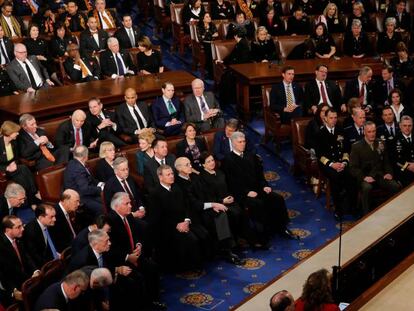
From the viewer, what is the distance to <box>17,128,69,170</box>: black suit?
297 inches

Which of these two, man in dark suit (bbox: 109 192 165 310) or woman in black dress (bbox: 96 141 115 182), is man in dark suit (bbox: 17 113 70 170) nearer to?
woman in black dress (bbox: 96 141 115 182)

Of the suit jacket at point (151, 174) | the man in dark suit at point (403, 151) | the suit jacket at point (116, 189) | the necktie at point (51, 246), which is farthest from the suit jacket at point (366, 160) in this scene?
the necktie at point (51, 246)

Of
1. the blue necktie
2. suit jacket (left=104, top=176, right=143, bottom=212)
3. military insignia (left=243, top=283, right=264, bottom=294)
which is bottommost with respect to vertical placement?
military insignia (left=243, top=283, right=264, bottom=294)

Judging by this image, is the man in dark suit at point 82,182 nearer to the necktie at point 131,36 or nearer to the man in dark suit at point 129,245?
the man in dark suit at point 129,245

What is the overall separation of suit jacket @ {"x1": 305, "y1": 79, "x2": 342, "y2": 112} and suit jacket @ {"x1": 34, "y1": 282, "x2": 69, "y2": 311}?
4574 mm

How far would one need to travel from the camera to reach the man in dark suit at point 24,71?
9.00m

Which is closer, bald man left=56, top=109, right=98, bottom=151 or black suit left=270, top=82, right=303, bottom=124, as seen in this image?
bald man left=56, top=109, right=98, bottom=151

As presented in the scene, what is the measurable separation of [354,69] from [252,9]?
2.77 m

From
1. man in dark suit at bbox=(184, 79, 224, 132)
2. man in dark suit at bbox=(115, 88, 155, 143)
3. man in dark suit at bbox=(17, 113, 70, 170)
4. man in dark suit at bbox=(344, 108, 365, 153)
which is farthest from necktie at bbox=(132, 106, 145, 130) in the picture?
man in dark suit at bbox=(344, 108, 365, 153)

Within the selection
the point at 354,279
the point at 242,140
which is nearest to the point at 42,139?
the point at 242,140

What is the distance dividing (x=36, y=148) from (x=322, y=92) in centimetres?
337

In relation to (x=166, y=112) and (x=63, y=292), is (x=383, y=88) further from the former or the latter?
(x=63, y=292)

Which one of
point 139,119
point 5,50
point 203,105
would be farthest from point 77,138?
point 5,50

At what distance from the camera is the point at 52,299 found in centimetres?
511
